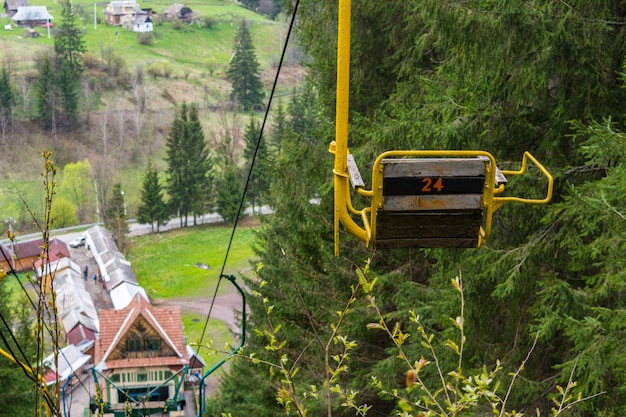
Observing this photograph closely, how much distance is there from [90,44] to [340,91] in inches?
2962

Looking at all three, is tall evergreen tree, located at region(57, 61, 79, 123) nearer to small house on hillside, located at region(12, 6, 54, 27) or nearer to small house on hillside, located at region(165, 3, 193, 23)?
small house on hillside, located at region(12, 6, 54, 27)

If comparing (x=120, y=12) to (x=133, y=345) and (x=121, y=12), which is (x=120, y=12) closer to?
(x=121, y=12)

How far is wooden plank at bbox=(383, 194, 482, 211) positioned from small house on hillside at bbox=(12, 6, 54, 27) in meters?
80.5

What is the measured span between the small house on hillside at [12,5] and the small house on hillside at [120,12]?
9.45 m

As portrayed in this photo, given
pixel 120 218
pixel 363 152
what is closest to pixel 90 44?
pixel 120 218

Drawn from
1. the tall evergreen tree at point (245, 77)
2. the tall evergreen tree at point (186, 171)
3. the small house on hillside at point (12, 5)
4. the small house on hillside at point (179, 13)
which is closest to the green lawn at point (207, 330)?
the tall evergreen tree at point (186, 171)

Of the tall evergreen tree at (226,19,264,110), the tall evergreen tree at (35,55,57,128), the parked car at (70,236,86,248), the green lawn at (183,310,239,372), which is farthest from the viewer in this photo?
the tall evergreen tree at (226,19,264,110)

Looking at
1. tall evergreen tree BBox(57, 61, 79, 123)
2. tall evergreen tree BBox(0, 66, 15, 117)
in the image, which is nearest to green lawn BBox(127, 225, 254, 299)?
tall evergreen tree BBox(57, 61, 79, 123)

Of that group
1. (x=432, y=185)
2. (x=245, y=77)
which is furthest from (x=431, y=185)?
(x=245, y=77)

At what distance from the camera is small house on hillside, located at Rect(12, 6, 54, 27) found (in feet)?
250

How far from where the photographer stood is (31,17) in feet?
250

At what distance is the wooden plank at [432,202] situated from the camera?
3246 millimetres

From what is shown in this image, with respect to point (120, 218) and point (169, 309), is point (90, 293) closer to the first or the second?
point (120, 218)

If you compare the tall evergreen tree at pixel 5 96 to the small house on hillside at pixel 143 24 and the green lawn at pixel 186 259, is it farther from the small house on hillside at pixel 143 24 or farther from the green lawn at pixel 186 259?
the small house on hillside at pixel 143 24
